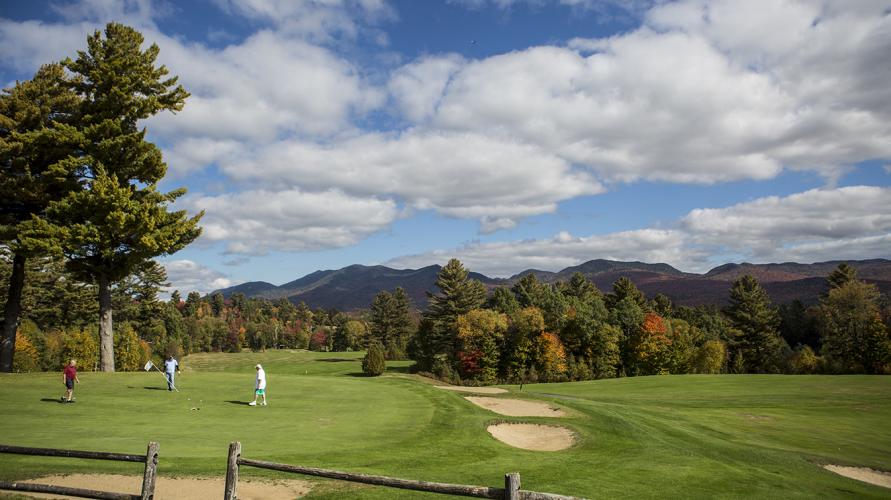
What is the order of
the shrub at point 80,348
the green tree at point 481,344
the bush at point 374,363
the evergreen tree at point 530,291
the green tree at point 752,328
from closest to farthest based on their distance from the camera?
the bush at point 374,363 < the green tree at point 481,344 < the shrub at point 80,348 < the green tree at point 752,328 < the evergreen tree at point 530,291

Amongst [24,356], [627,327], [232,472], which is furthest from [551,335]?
[24,356]

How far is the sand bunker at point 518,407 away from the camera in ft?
83.9

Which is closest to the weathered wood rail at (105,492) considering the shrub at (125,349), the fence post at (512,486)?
the fence post at (512,486)

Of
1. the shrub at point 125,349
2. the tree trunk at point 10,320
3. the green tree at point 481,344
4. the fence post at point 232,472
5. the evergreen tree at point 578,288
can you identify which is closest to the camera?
the fence post at point 232,472

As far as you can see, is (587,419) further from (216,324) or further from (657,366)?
(216,324)

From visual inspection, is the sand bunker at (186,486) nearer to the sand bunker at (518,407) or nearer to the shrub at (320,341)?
the sand bunker at (518,407)

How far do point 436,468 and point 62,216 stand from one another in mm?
24355

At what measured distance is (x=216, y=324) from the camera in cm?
16550

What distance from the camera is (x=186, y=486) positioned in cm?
1169

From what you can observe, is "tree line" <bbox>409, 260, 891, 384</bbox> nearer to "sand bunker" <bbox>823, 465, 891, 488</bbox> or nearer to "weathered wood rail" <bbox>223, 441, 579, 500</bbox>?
"sand bunker" <bbox>823, 465, 891, 488</bbox>

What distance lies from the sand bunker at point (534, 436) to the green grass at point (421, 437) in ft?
1.99

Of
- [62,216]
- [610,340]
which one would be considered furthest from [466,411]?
[610,340]

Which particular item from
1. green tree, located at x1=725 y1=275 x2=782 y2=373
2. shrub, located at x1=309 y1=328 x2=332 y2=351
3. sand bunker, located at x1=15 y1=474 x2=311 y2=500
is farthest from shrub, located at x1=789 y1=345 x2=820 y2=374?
shrub, located at x1=309 y1=328 x2=332 y2=351

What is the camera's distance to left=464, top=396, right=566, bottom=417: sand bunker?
25562mm
